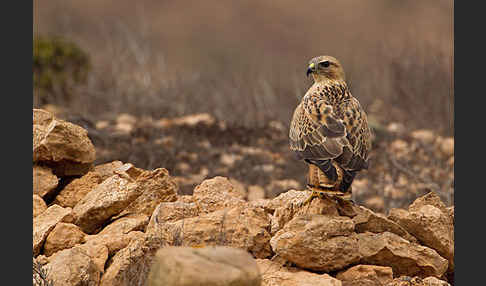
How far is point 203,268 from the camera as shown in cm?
393

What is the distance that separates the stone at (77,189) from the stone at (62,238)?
0.80 meters

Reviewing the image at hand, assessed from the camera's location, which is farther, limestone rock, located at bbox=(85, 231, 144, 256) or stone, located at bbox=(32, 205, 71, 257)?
stone, located at bbox=(32, 205, 71, 257)

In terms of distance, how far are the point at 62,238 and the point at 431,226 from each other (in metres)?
3.16

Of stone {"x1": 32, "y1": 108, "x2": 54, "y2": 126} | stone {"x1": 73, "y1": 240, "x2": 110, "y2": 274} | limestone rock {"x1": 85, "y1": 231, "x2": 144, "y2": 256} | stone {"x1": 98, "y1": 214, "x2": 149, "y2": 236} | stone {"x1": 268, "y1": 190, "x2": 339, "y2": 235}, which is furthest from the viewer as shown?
stone {"x1": 32, "y1": 108, "x2": 54, "y2": 126}

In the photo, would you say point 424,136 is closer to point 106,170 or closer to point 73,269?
point 106,170

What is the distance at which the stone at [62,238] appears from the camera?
233 inches

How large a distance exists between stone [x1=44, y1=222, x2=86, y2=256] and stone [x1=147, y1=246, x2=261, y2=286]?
6.72ft

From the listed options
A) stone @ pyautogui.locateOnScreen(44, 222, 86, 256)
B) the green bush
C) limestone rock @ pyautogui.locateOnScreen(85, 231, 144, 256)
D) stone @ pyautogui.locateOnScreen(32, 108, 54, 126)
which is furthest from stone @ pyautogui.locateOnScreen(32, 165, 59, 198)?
the green bush

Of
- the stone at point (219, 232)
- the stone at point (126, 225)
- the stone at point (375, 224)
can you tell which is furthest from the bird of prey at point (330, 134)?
the stone at point (126, 225)

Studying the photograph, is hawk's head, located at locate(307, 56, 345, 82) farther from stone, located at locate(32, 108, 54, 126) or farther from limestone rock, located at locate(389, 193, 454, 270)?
stone, located at locate(32, 108, 54, 126)

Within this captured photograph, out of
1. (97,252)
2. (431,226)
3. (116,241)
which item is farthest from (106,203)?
(431,226)

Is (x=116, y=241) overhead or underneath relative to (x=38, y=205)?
underneath

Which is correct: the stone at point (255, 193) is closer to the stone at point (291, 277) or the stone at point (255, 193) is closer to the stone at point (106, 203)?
the stone at point (106, 203)

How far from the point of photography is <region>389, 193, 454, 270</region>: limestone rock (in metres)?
5.93
